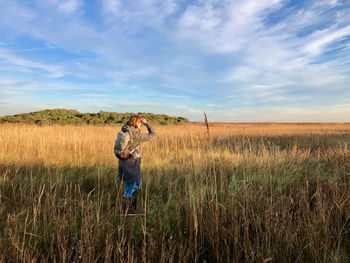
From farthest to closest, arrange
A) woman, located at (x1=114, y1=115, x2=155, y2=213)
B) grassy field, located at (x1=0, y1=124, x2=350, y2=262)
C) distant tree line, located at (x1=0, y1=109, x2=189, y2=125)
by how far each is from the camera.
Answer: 1. distant tree line, located at (x1=0, y1=109, x2=189, y2=125)
2. woman, located at (x1=114, y1=115, x2=155, y2=213)
3. grassy field, located at (x1=0, y1=124, x2=350, y2=262)

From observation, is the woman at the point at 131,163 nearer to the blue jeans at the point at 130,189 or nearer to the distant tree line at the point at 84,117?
the blue jeans at the point at 130,189

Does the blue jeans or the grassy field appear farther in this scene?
the blue jeans

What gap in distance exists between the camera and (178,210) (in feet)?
7.54

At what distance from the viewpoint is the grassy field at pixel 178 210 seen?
5.85ft

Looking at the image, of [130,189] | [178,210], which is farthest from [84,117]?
[178,210]

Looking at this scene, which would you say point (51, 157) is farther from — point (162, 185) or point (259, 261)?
point (259, 261)

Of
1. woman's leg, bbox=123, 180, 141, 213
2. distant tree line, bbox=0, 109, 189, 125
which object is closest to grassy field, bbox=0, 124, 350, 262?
woman's leg, bbox=123, 180, 141, 213

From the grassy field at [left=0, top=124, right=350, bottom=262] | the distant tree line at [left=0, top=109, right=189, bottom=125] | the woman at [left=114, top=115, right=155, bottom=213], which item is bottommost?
the grassy field at [left=0, top=124, right=350, bottom=262]

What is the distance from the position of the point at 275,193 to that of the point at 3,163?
638 centimetres

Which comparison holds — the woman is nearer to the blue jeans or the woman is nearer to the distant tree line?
the blue jeans

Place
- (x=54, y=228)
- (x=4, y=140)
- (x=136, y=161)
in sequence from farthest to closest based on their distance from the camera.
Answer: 1. (x=4, y=140)
2. (x=136, y=161)
3. (x=54, y=228)

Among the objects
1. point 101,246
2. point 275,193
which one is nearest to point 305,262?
point 275,193

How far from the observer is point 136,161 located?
3.06 meters

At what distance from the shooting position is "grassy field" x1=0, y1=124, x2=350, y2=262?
1.78 meters
